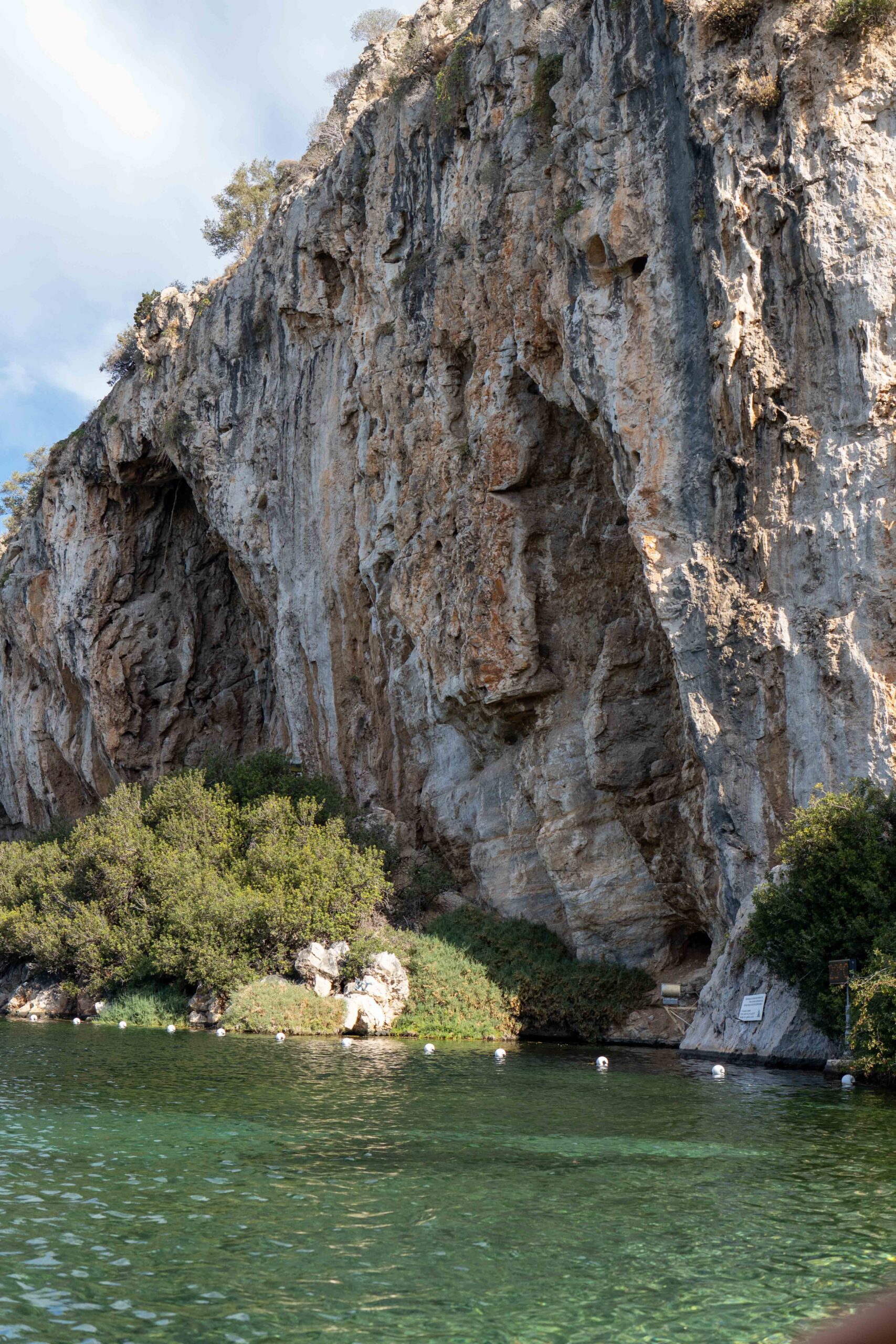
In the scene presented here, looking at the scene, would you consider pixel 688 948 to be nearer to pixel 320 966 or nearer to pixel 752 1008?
pixel 752 1008

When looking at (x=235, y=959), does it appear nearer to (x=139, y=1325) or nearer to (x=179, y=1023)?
(x=179, y=1023)

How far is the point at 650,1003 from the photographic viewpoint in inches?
1033

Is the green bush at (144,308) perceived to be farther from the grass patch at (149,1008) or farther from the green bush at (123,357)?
the grass patch at (149,1008)

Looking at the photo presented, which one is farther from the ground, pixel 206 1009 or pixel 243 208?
pixel 243 208

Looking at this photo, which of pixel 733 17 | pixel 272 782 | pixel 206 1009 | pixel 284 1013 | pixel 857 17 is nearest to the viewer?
pixel 857 17

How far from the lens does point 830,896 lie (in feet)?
59.2

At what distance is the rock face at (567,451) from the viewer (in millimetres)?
20391

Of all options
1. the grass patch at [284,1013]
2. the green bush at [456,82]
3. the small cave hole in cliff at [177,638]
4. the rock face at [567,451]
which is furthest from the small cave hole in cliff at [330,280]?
the grass patch at [284,1013]

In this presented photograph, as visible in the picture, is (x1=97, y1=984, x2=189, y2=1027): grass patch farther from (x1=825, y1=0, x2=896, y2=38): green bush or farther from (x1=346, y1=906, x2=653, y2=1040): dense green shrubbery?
(x1=825, y1=0, x2=896, y2=38): green bush

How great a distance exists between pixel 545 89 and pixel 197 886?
21.2m

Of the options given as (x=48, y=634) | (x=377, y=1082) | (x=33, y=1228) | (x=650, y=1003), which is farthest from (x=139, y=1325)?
(x=48, y=634)

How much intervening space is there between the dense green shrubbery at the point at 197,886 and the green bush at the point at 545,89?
18.6 m

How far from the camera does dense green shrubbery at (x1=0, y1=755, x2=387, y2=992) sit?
28172 millimetres

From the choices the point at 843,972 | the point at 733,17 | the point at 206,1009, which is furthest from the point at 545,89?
the point at 206,1009
